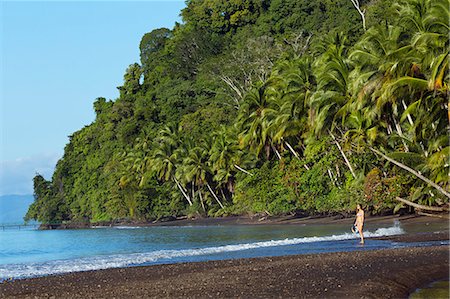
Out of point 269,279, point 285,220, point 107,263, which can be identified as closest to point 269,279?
point 269,279

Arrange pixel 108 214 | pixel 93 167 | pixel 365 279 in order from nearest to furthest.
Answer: pixel 365 279 < pixel 108 214 < pixel 93 167

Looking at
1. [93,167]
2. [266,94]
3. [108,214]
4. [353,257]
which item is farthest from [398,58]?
[93,167]

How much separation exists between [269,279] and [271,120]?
34.7m

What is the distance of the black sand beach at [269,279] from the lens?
1317 cm

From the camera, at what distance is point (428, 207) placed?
1355 inches

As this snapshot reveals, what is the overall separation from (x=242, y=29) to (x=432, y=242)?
75.5m

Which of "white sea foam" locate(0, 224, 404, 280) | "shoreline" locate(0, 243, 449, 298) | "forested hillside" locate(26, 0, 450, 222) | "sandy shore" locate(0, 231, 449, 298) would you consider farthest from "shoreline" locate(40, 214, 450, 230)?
"shoreline" locate(0, 243, 449, 298)

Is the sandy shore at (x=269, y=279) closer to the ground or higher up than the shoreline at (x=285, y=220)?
higher up

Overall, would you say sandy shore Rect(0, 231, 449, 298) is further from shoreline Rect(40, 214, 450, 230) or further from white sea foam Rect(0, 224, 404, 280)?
shoreline Rect(40, 214, 450, 230)

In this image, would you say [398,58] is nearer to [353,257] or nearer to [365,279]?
[353,257]

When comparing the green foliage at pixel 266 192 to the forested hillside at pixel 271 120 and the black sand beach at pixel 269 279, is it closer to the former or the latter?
the forested hillside at pixel 271 120

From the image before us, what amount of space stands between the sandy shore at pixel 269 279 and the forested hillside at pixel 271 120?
10223 mm

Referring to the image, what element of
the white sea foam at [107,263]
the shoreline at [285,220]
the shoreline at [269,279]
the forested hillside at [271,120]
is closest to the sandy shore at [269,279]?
the shoreline at [269,279]

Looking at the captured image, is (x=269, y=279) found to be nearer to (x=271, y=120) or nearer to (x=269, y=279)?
(x=269, y=279)
